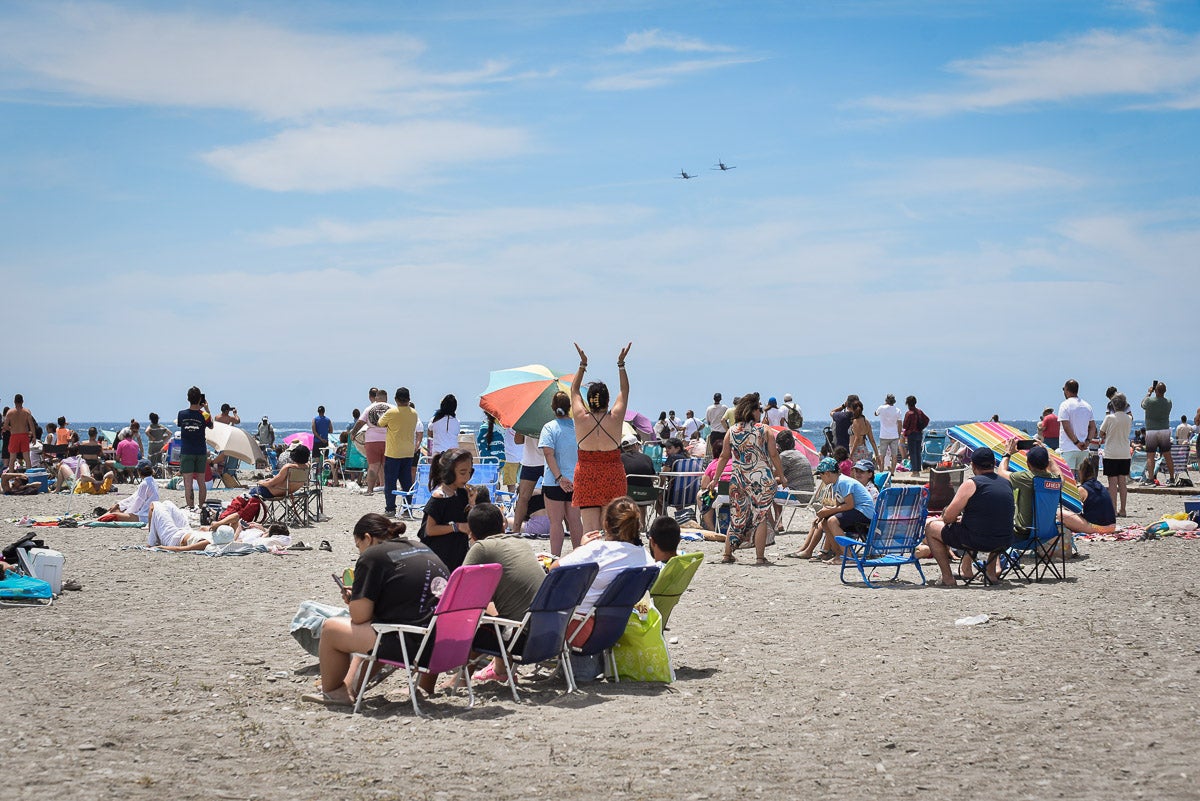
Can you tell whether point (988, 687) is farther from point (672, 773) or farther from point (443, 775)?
point (443, 775)

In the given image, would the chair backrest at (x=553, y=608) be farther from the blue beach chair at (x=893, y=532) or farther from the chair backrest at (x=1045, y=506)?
the chair backrest at (x=1045, y=506)

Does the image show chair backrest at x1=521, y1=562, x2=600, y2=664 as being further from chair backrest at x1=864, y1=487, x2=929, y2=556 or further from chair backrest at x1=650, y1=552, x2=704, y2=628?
chair backrest at x1=864, y1=487, x2=929, y2=556

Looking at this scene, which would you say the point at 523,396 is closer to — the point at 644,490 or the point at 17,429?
the point at 644,490

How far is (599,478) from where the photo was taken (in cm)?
934

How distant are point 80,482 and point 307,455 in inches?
334

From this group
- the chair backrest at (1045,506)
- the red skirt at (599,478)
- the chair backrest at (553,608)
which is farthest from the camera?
the chair backrest at (1045,506)

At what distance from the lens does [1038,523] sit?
10273 millimetres

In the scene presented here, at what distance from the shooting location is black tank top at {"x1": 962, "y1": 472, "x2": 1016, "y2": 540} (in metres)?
9.87

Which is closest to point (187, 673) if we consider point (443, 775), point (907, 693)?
point (443, 775)

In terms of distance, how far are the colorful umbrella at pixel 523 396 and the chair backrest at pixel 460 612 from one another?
7283 millimetres

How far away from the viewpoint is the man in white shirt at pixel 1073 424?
1551 cm

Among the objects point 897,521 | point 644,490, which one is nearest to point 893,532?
point 897,521

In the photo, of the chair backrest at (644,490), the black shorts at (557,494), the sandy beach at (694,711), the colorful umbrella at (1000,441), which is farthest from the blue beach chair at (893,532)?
the chair backrest at (644,490)

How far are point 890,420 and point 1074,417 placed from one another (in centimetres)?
762
